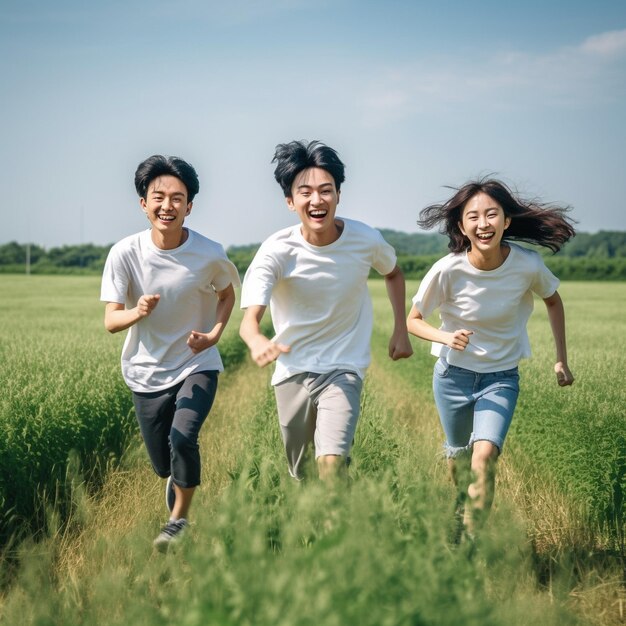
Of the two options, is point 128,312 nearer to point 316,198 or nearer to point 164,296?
point 164,296

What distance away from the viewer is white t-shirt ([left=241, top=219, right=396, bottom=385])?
14.3ft

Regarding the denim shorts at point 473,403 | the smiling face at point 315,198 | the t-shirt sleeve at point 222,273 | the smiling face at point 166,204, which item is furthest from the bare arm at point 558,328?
the smiling face at point 166,204

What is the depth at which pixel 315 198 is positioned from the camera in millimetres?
4262

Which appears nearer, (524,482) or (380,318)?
(524,482)

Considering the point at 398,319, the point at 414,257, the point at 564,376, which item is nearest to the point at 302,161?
the point at 398,319

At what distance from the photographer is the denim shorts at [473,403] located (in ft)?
15.1

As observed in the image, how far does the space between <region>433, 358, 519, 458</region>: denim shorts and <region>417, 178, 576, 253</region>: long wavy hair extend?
2.62 feet

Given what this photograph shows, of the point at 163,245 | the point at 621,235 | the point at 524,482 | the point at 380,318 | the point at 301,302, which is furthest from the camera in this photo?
the point at 621,235

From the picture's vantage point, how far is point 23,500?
4.99m

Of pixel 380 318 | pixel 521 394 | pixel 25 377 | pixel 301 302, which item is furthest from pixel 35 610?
pixel 380 318

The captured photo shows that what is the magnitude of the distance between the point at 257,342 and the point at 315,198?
3.12 feet

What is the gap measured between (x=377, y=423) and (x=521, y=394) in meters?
1.57

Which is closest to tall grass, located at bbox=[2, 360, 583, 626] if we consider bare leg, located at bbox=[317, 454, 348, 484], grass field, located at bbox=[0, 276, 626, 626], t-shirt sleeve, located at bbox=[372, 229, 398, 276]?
grass field, located at bbox=[0, 276, 626, 626]

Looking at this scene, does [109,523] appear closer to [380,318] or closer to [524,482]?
[524,482]
